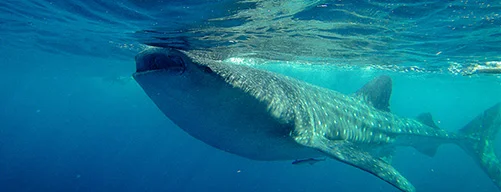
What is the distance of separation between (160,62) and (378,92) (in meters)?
9.07

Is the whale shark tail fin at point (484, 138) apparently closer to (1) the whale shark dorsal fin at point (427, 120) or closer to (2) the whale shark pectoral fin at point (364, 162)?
(1) the whale shark dorsal fin at point (427, 120)

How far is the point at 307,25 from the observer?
10.4m

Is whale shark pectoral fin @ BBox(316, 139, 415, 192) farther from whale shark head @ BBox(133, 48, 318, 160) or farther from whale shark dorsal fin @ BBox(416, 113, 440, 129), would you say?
whale shark dorsal fin @ BBox(416, 113, 440, 129)

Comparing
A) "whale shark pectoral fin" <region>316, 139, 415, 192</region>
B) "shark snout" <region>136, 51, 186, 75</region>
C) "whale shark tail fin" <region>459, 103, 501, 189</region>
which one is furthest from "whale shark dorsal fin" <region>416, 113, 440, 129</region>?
"shark snout" <region>136, 51, 186, 75</region>

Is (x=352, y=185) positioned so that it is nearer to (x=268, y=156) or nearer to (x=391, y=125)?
(x=391, y=125)

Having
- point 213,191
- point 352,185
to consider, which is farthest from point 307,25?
point 352,185

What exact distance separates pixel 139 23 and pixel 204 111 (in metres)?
7.74

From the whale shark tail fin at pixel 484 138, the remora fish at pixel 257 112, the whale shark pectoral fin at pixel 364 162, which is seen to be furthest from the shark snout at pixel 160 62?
the whale shark tail fin at pixel 484 138

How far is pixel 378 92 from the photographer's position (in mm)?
10742

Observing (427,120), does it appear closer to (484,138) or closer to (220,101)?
(484,138)

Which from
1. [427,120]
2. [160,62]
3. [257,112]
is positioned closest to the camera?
[160,62]

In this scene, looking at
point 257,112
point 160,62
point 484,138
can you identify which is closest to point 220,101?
point 257,112

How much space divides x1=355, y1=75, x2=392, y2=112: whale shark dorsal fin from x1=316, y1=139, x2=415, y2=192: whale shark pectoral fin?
196 inches

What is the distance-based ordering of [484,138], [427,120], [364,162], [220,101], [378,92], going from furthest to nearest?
1. [484,138]
2. [427,120]
3. [378,92]
4. [364,162]
5. [220,101]
